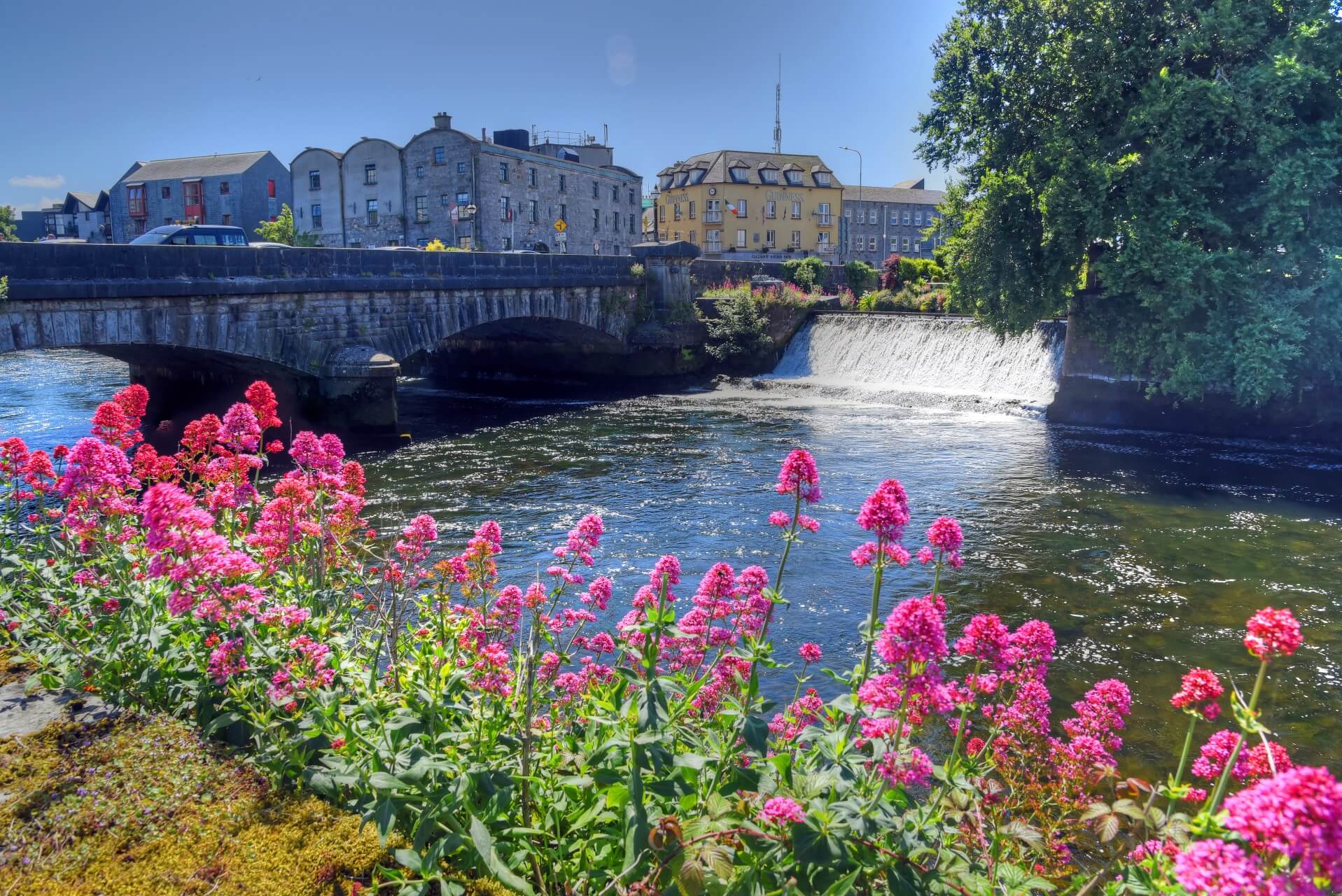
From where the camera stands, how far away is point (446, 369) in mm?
35312

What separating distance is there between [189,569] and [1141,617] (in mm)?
9574

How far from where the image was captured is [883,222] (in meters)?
78.6

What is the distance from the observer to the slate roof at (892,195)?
78.1m

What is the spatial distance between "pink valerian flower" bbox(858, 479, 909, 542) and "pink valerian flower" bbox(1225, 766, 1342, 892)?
1596 millimetres

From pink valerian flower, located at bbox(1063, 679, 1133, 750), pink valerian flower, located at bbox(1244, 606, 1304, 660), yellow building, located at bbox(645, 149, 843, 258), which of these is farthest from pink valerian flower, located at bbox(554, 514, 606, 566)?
yellow building, located at bbox(645, 149, 843, 258)

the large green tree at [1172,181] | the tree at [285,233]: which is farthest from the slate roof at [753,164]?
the large green tree at [1172,181]

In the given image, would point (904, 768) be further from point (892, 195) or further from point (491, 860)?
point (892, 195)

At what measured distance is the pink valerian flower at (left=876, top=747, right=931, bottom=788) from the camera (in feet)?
9.18

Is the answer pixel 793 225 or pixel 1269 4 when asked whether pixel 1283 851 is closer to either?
pixel 1269 4

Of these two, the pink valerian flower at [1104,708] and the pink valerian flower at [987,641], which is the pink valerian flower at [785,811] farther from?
the pink valerian flower at [1104,708]

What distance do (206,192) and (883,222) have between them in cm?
5254

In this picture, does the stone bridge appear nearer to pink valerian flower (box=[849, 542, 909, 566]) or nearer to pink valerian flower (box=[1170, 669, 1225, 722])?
pink valerian flower (box=[849, 542, 909, 566])

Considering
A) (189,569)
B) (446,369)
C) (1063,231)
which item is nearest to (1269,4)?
(1063,231)

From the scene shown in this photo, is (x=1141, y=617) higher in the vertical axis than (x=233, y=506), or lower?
A: lower
